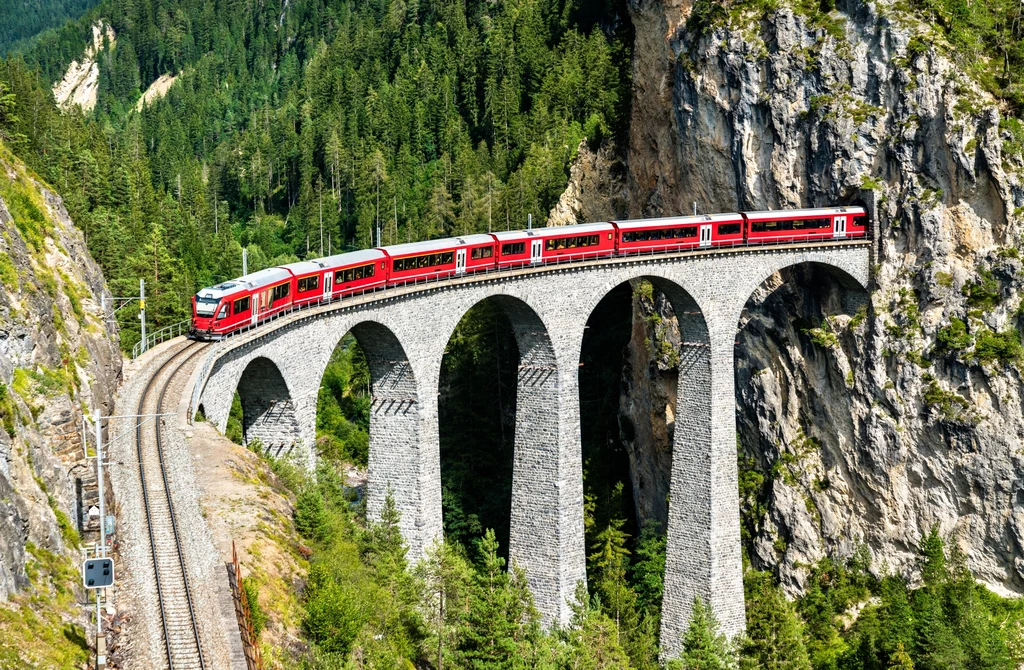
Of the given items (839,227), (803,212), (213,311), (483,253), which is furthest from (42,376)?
(839,227)

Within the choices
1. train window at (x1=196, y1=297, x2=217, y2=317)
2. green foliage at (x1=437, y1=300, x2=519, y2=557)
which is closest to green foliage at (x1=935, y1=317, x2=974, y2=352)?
green foliage at (x1=437, y1=300, x2=519, y2=557)

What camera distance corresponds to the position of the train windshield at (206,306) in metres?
47.6

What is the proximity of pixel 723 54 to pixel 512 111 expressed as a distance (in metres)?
62.4

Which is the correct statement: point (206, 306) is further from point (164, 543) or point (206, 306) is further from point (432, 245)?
point (164, 543)

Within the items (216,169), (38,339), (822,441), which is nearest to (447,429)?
(822,441)

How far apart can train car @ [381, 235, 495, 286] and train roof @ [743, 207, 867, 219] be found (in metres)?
15.5

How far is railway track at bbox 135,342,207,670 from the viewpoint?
30500mm

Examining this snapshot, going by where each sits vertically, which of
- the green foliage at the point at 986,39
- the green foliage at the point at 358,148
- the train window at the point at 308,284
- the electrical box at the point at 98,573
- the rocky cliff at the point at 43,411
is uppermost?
the green foliage at the point at 358,148

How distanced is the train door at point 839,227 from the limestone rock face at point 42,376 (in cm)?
3679

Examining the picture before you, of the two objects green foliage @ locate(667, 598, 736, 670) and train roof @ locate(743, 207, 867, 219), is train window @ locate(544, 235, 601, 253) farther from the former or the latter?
green foliage @ locate(667, 598, 736, 670)

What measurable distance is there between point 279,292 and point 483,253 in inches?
469

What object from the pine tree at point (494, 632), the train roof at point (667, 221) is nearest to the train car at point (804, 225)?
the train roof at point (667, 221)

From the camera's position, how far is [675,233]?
209ft

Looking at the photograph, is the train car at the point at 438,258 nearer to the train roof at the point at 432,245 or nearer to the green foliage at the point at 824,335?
the train roof at the point at 432,245
